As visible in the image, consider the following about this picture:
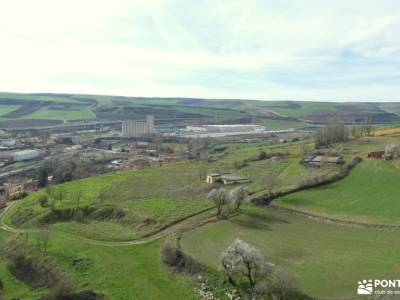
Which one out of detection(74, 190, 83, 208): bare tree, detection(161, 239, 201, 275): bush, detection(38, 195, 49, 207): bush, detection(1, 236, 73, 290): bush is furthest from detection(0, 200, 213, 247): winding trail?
detection(74, 190, 83, 208): bare tree

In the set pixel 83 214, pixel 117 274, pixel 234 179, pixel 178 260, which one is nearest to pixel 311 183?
pixel 234 179

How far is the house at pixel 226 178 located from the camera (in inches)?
2840

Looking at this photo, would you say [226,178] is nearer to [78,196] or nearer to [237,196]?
[237,196]

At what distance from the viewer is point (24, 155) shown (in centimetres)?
14225

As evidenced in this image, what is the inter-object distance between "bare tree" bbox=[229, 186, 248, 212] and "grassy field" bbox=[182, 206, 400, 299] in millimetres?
1361

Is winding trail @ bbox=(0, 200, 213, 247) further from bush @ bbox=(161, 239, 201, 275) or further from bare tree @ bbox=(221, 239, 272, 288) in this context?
bare tree @ bbox=(221, 239, 272, 288)


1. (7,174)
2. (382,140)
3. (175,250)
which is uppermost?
(382,140)

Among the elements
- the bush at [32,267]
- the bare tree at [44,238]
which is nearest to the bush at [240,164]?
the bare tree at [44,238]

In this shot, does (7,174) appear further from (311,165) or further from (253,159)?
(311,165)

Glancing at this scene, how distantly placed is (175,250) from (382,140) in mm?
78206

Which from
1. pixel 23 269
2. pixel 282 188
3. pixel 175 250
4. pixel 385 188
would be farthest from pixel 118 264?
pixel 385 188

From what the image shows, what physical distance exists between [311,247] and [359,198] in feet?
60.9

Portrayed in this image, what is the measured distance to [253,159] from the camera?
94.9 metres

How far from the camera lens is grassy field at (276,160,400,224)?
5050cm
